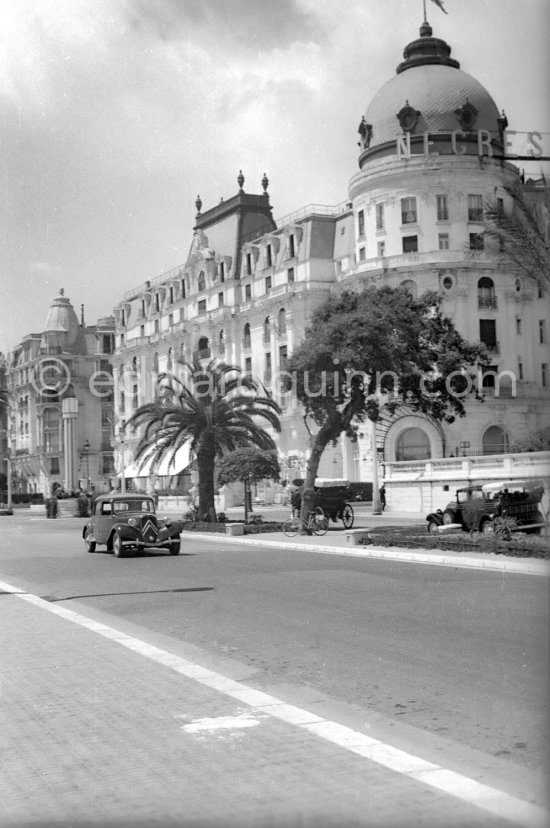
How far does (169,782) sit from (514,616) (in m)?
7.21

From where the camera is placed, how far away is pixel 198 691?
816 centimetres

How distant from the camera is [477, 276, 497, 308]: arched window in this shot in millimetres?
58812

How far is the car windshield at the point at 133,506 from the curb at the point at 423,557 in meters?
4.03

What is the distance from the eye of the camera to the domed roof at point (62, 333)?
104688 millimetres

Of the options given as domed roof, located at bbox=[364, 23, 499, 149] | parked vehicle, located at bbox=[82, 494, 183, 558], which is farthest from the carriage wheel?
domed roof, located at bbox=[364, 23, 499, 149]

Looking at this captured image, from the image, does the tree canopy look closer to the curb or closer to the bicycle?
the bicycle

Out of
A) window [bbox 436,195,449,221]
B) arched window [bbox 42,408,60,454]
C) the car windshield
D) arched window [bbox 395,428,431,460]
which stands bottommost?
the car windshield

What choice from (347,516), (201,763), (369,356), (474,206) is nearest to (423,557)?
(369,356)

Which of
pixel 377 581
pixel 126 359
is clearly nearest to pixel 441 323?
pixel 377 581

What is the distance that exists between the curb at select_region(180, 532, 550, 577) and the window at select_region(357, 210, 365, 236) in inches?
1361

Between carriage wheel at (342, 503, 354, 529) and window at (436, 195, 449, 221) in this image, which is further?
window at (436, 195, 449, 221)

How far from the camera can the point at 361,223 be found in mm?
60312

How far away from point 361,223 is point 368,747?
56.0m

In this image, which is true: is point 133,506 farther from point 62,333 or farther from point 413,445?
point 62,333
